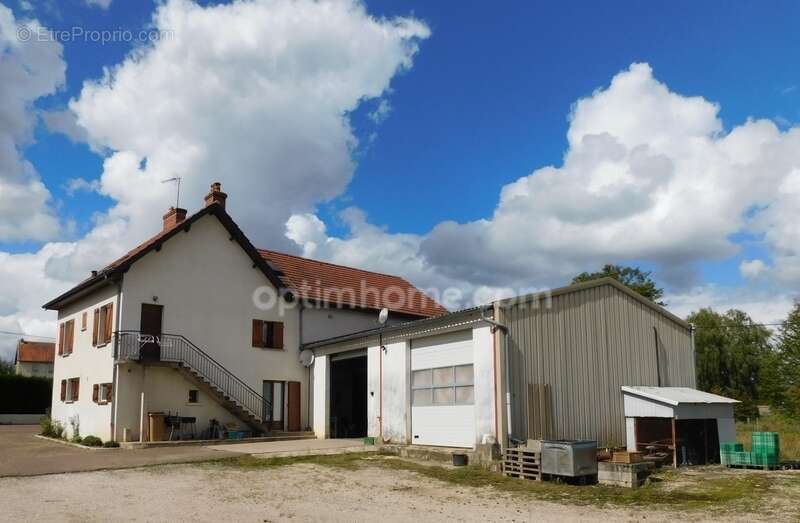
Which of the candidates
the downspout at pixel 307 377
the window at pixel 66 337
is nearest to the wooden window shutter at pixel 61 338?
the window at pixel 66 337

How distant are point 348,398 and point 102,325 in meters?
9.51

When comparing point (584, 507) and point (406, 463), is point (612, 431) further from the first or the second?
point (584, 507)

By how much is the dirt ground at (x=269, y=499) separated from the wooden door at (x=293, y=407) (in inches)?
390

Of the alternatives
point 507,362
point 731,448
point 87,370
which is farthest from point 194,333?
point 731,448

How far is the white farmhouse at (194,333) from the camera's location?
71.3ft

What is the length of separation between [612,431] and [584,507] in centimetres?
760

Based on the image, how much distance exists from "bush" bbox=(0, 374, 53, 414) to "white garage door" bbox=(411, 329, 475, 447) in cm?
2749

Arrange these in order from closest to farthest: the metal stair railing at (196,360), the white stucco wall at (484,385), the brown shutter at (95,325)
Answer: the white stucco wall at (484,385), the metal stair railing at (196,360), the brown shutter at (95,325)

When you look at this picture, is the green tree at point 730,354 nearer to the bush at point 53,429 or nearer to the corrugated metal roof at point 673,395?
the corrugated metal roof at point 673,395

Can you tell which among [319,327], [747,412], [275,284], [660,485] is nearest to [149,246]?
[275,284]

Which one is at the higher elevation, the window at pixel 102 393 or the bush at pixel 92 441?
the window at pixel 102 393

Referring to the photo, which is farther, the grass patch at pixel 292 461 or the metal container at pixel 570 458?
the grass patch at pixel 292 461

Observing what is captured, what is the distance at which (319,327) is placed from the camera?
88.0 ft

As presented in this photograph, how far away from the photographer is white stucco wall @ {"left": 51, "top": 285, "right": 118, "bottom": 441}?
22.0 meters
